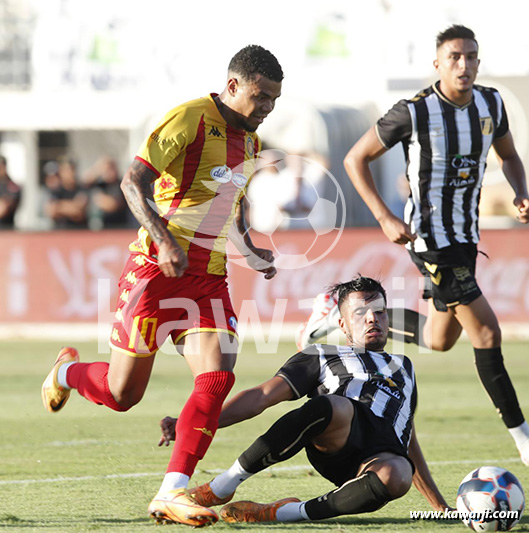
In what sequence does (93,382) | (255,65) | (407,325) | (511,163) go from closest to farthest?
1. (255,65)
2. (93,382)
3. (511,163)
4. (407,325)

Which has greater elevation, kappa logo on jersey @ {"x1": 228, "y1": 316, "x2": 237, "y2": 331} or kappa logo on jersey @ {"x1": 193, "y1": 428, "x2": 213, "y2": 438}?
kappa logo on jersey @ {"x1": 228, "y1": 316, "x2": 237, "y2": 331}

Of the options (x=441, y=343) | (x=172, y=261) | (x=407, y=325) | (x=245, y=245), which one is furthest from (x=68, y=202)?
(x=172, y=261)

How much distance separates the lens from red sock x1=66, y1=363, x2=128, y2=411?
580 cm

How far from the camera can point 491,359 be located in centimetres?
664

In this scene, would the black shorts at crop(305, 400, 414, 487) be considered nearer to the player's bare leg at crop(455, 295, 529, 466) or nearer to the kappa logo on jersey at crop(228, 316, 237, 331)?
the kappa logo on jersey at crop(228, 316, 237, 331)

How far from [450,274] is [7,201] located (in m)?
11.6

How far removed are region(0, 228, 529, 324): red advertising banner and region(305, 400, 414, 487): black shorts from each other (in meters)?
9.44

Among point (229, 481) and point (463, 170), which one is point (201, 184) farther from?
point (463, 170)

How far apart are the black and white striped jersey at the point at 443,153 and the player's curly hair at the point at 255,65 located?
1.34 meters

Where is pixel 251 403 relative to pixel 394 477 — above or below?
above

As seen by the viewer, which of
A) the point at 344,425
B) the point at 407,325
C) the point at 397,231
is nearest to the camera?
the point at 344,425

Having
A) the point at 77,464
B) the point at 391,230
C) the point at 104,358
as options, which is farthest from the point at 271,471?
the point at 104,358

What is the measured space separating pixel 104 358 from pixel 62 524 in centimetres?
780

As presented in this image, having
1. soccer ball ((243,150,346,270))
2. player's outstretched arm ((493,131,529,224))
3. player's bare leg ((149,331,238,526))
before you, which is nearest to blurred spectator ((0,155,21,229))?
soccer ball ((243,150,346,270))
